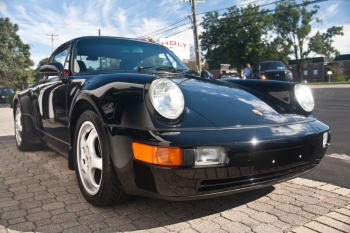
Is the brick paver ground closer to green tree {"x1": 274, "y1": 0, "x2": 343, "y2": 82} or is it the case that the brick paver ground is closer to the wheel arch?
the wheel arch

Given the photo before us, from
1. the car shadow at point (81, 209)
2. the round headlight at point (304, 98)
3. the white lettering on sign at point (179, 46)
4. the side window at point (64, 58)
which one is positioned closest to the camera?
the car shadow at point (81, 209)

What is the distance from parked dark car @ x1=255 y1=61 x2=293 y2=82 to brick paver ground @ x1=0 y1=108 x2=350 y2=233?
42.4ft

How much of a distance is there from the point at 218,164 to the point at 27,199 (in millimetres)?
1689

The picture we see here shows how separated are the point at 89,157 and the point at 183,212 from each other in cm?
82

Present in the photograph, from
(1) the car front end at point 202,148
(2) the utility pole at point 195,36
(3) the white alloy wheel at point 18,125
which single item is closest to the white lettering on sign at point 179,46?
(2) the utility pole at point 195,36

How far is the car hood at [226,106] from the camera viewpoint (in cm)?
207

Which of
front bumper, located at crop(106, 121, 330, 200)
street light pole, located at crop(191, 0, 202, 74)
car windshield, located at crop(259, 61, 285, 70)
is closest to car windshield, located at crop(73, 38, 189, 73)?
front bumper, located at crop(106, 121, 330, 200)

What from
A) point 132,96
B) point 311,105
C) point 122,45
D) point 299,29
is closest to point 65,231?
point 132,96

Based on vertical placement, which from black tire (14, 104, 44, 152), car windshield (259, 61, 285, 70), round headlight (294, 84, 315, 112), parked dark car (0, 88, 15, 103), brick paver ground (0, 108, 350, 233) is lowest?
brick paver ground (0, 108, 350, 233)

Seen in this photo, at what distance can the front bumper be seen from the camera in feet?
5.86

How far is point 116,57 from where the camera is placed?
10.2 ft

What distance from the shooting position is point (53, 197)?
258cm

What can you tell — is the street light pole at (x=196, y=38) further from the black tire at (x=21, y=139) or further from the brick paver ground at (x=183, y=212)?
the brick paver ground at (x=183, y=212)

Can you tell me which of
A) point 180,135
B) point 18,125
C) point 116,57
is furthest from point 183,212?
point 18,125
